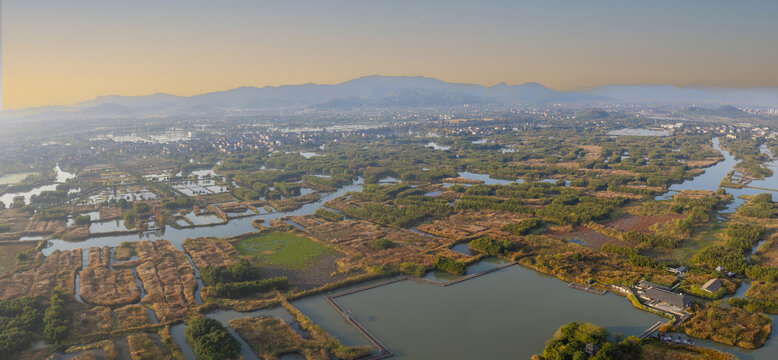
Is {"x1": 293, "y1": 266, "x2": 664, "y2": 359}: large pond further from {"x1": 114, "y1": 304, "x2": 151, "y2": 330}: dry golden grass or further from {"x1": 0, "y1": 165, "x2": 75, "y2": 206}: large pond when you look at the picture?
{"x1": 0, "y1": 165, "x2": 75, "y2": 206}: large pond

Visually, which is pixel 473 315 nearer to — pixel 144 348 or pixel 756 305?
pixel 756 305

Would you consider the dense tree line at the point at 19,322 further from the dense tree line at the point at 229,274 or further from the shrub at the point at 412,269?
the shrub at the point at 412,269

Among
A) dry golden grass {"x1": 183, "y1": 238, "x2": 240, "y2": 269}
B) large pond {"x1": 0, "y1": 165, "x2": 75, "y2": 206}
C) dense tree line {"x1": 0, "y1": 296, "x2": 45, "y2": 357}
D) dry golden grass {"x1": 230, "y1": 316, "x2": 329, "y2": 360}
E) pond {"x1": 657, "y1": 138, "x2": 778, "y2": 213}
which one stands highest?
dense tree line {"x1": 0, "y1": 296, "x2": 45, "y2": 357}

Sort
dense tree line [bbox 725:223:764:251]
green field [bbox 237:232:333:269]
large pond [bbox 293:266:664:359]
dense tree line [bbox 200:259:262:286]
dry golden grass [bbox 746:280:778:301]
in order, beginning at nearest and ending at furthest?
large pond [bbox 293:266:664:359]
dry golden grass [bbox 746:280:778:301]
dense tree line [bbox 200:259:262:286]
dense tree line [bbox 725:223:764:251]
green field [bbox 237:232:333:269]

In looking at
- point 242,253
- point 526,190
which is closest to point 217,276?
point 242,253

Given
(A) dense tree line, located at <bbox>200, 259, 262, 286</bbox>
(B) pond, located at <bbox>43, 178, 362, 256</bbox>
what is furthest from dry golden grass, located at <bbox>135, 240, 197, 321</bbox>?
(B) pond, located at <bbox>43, 178, 362, 256</bbox>

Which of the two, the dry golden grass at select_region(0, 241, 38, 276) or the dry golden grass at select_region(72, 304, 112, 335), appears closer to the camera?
the dry golden grass at select_region(72, 304, 112, 335)

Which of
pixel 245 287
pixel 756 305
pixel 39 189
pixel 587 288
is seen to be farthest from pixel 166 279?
pixel 39 189
